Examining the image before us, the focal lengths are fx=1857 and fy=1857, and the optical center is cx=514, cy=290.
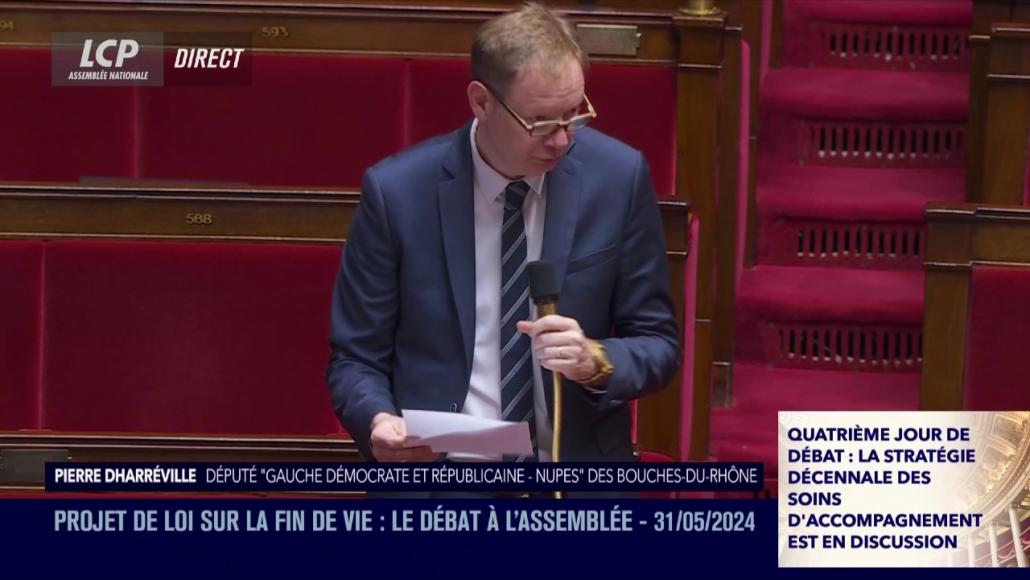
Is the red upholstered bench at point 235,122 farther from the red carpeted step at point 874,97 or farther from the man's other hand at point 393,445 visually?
the man's other hand at point 393,445

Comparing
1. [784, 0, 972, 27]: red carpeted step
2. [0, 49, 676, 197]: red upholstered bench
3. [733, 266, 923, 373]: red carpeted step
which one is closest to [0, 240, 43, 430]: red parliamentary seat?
[0, 49, 676, 197]: red upholstered bench

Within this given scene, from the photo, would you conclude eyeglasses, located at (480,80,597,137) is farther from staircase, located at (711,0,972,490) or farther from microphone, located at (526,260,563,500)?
staircase, located at (711,0,972,490)

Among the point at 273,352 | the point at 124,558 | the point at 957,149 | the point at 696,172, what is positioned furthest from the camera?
the point at 957,149

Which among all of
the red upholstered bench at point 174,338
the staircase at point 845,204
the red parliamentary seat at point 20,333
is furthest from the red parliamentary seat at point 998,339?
the red parliamentary seat at point 20,333

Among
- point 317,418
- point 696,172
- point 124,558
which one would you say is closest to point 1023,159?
point 696,172

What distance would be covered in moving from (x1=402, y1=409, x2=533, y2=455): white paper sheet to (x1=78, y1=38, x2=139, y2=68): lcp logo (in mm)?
581

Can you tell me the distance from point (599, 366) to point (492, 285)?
54mm

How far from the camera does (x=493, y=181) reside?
22.7 inches

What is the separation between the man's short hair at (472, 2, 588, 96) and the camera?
541mm

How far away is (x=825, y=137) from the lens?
1189mm

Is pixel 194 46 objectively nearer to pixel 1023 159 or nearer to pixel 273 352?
pixel 273 352

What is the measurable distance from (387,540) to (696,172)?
53 cm
